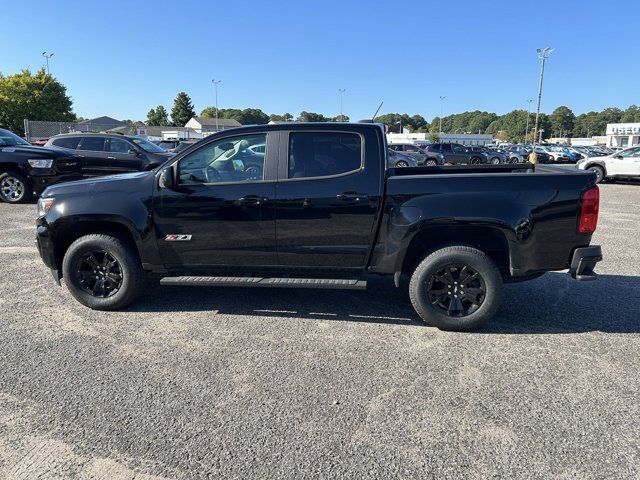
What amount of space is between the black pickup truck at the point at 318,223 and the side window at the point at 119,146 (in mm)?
9721

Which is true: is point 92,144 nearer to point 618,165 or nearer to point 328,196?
point 328,196

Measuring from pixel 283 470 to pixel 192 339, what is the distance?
1887mm

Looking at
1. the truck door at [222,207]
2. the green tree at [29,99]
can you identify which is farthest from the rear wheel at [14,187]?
the green tree at [29,99]

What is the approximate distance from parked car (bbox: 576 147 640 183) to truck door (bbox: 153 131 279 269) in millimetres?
16995

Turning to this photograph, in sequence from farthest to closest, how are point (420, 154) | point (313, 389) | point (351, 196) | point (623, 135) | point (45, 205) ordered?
1. point (623, 135)
2. point (420, 154)
3. point (45, 205)
4. point (351, 196)
5. point (313, 389)

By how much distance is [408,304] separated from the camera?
4.95m

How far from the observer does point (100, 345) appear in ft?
12.9

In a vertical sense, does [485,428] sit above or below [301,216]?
below

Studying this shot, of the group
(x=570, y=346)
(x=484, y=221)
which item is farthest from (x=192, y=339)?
(x=570, y=346)

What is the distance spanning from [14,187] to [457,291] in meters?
11.2

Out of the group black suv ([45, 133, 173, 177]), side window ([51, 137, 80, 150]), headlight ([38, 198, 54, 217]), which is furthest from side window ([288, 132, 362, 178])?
side window ([51, 137, 80, 150])

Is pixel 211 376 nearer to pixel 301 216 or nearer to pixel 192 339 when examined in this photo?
pixel 192 339

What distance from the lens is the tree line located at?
48.2 m

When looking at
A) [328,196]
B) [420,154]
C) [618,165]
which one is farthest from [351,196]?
[420,154]
